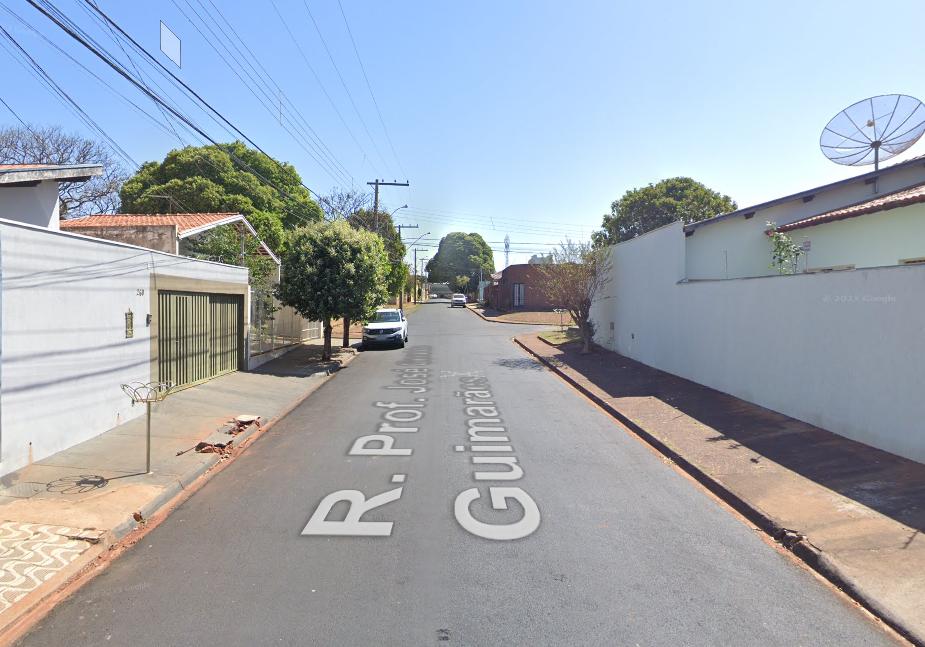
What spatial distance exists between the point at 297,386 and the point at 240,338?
8.03ft

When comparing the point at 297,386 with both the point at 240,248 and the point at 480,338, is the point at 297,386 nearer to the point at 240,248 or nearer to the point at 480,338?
the point at 240,248

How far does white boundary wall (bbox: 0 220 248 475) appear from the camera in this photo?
20.9 feet

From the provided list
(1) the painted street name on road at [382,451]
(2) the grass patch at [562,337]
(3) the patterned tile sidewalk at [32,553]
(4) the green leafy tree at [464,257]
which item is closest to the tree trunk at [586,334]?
(2) the grass patch at [562,337]

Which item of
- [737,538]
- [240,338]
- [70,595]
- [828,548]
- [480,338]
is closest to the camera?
[70,595]

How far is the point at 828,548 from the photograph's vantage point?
15.9 feet

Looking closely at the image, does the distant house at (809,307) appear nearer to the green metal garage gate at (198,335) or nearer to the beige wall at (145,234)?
the green metal garage gate at (198,335)

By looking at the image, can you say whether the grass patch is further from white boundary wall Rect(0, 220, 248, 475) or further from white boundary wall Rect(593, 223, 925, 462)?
white boundary wall Rect(0, 220, 248, 475)

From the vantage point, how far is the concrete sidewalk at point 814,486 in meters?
4.36

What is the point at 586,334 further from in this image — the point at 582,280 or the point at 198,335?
the point at 198,335

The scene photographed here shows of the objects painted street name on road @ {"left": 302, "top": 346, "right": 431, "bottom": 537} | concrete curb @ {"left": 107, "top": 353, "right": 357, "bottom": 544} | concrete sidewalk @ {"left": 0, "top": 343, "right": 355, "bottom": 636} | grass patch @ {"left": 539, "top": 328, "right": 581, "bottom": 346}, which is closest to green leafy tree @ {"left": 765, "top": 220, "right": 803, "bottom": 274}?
painted street name on road @ {"left": 302, "top": 346, "right": 431, "bottom": 537}

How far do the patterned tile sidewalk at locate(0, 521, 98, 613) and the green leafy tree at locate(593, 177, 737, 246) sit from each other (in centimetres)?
4005

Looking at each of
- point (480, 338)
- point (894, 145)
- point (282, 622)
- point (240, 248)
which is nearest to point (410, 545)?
point (282, 622)

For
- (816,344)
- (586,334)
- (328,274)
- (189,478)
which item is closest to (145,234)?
(328,274)

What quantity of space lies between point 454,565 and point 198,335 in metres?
9.92
